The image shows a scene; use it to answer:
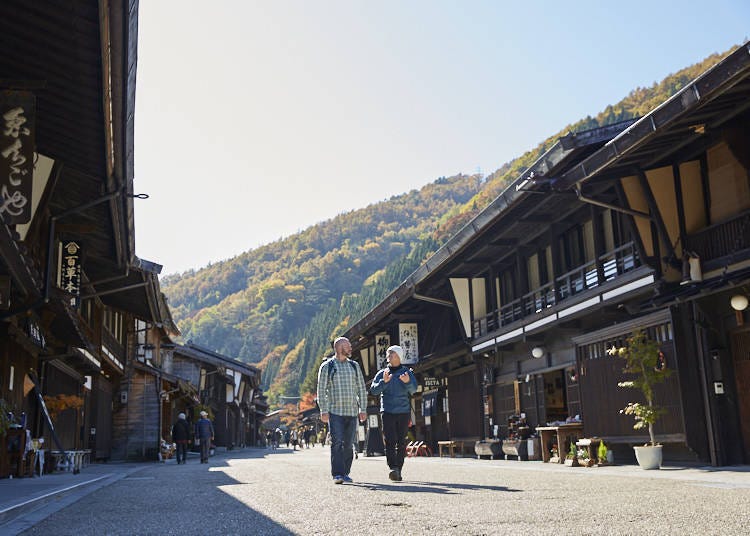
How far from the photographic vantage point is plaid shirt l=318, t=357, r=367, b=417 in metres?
10.7

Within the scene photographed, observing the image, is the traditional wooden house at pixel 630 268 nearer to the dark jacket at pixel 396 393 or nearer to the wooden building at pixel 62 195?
the dark jacket at pixel 396 393

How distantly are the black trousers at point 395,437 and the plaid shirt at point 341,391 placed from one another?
438mm

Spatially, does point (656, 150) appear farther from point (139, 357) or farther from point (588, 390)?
point (139, 357)

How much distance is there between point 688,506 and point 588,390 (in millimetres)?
11239

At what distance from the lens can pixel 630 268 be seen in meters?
16.0

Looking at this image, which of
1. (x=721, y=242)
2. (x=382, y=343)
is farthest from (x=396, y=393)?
(x=382, y=343)

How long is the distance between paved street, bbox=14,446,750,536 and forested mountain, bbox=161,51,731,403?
10612cm

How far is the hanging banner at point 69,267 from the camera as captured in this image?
679 inches

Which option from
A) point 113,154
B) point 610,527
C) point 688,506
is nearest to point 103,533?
point 610,527

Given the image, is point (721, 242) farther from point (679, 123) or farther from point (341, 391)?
point (341, 391)

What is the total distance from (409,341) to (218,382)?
25026 mm

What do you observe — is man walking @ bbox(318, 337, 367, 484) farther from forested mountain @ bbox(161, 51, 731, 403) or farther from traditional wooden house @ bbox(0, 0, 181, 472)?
forested mountain @ bbox(161, 51, 731, 403)

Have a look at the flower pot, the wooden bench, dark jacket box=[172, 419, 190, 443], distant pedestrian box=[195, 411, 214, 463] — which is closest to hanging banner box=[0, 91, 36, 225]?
the flower pot

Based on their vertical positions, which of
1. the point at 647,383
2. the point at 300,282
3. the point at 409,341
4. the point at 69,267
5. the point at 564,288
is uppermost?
the point at 300,282
